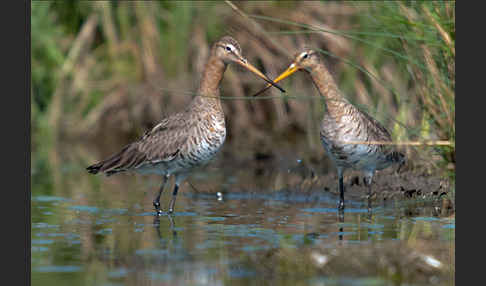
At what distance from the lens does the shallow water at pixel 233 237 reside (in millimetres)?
5770

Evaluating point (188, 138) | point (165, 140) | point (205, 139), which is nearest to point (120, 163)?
point (165, 140)

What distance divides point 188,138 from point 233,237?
1.95 metres

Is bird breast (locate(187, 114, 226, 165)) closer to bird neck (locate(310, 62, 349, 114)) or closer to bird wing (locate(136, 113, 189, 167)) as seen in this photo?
bird wing (locate(136, 113, 189, 167))

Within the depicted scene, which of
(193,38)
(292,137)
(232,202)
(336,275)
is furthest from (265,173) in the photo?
(336,275)

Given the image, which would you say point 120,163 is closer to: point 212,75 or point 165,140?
point 165,140

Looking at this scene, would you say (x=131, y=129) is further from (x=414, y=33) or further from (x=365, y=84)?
(x=414, y=33)

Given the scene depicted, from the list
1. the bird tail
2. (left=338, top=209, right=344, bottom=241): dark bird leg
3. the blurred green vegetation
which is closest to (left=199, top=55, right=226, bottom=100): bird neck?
the bird tail

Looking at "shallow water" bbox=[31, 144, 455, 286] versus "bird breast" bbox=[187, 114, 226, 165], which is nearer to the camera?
"shallow water" bbox=[31, 144, 455, 286]

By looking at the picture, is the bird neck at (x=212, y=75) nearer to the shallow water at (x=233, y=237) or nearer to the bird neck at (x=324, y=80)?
the bird neck at (x=324, y=80)

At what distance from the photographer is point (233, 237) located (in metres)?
7.22

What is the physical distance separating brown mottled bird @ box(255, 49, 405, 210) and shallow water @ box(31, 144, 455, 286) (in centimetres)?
51

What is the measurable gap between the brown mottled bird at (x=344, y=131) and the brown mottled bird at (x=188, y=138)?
1.78 ft

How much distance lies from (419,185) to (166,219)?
2816 millimetres

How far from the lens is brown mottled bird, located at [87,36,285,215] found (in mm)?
8867
